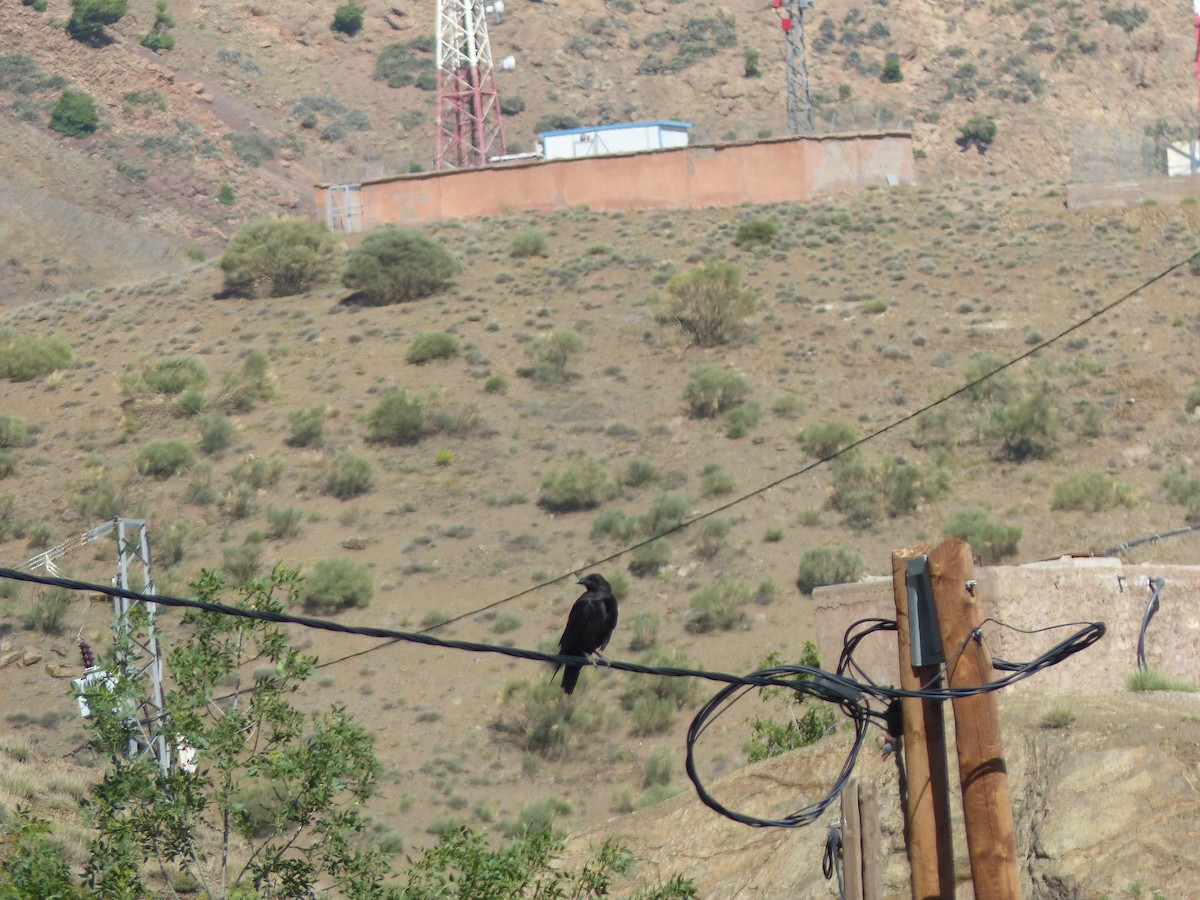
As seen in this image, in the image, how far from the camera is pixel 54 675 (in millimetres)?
25422

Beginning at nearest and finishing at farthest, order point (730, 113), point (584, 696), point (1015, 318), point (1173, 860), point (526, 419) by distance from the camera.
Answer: point (1173, 860), point (584, 696), point (526, 419), point (1015, 318), point (730, 113)

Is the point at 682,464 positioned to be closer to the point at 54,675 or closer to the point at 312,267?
the point at 54,675

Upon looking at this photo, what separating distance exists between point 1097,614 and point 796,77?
134 ft

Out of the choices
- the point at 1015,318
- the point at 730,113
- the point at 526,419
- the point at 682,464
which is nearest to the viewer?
the point at 682,464

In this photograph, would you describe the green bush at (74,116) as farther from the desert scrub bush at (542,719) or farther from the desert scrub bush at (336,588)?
the desert scrub bush at (542,719)

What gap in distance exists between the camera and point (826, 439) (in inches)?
1288

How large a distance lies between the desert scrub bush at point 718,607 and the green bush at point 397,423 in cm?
965

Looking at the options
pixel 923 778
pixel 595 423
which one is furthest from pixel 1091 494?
pixel 923 778

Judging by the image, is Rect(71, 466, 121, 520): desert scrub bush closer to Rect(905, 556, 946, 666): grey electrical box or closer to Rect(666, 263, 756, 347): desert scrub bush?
Rect(666, 263, 756, 347): desert scrub bush

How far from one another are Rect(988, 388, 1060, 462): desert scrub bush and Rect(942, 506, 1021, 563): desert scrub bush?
13.3ft

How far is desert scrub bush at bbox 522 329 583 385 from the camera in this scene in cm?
3738

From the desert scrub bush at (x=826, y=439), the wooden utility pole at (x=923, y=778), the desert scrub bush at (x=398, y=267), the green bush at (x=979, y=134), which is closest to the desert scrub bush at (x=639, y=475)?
the desert scrub bush at (x=826, y=439)

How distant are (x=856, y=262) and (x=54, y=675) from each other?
87.8 ft

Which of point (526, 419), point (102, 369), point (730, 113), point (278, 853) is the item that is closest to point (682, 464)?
point (526, 419)
